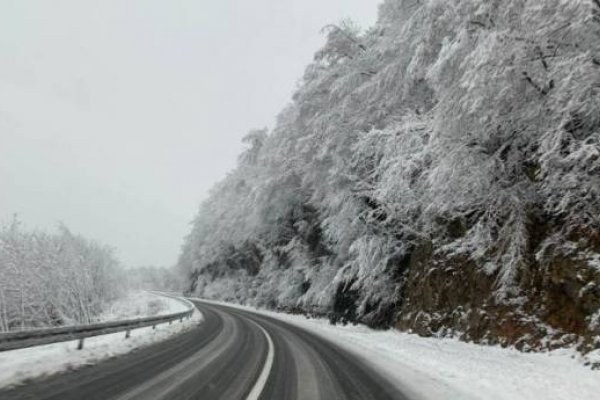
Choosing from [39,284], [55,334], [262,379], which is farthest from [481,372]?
[39,284]

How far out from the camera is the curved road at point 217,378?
625 cm

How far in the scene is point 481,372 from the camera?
30.2 feet

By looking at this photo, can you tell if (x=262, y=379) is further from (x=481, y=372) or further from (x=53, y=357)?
(x=481, y=372)

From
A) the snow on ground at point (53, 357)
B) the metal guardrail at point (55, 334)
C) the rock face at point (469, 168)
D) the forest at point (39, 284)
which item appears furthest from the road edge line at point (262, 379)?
the forest at point (39, 284)

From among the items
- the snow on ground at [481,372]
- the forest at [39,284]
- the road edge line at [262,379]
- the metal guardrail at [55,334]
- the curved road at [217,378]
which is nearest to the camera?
the curved road at [217,378]

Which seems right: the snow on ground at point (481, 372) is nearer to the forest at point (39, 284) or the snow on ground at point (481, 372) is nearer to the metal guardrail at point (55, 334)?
the metal guardrail at point (55, 334)

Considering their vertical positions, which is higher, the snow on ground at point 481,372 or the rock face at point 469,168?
the rock face at point 469,168

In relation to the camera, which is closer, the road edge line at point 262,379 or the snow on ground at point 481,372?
the road edge line at point 262,379

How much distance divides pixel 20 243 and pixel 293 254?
21.2 metres

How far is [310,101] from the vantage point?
27125 millimetres

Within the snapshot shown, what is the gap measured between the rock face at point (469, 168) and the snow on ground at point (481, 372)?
25.3 inches

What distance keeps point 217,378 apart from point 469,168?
26.4 ft

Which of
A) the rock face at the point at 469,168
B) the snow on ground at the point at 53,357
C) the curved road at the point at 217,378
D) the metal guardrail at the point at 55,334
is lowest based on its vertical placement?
the curved road at the point at 217,378

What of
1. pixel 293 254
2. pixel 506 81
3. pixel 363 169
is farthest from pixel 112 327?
pixel 293 254
